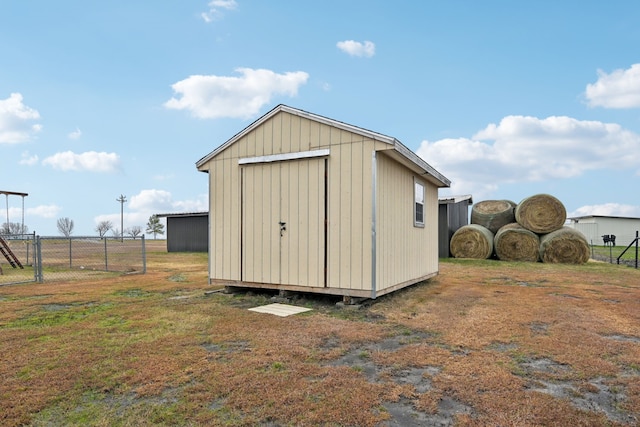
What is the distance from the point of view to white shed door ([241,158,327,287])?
5.76m

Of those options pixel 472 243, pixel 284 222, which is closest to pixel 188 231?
pixel 472 243

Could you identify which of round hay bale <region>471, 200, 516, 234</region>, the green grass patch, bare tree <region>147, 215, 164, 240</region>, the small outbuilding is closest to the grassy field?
the green grass patch

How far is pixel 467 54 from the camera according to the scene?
363 inches

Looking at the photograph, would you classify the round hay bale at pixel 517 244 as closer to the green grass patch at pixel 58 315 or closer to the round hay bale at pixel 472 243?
the round hay bale at pixel 472 243

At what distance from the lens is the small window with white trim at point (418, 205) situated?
290 inches

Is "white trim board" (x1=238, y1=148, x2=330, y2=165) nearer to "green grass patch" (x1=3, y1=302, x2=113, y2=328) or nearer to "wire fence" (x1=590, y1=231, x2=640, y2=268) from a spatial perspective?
"green grass patch" (x1=3, y1=302, x2=113, y2=328)

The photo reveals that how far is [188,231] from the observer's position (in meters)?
21.6

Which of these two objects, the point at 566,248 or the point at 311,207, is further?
the point at 566,248

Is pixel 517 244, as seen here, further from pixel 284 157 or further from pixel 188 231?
pixel 188 231

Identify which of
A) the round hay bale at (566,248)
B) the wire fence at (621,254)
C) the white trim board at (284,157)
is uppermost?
the white trim board at (284,157)

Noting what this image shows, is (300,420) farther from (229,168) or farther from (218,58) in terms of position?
(218,58)

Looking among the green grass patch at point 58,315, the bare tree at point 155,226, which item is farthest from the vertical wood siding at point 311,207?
the bare tree at point 155,226

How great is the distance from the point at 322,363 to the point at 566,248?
12.3 metres

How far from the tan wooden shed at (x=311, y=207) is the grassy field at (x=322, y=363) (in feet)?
1.86
